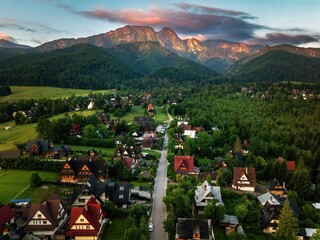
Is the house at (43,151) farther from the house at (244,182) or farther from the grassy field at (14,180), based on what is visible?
the house at (244,182)

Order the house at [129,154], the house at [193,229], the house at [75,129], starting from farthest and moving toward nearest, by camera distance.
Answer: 1. the house at [75,129]
2. the house at [129,154]
3. the house at [193,229]

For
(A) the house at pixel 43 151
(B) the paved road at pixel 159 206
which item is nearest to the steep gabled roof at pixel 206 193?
(B) the paved road at pixel 159 206

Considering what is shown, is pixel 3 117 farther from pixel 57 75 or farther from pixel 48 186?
pixel 57 75

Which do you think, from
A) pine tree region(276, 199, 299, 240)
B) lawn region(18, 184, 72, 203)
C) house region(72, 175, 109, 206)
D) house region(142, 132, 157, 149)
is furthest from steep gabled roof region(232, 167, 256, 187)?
house region(142, 132, 157, 149)

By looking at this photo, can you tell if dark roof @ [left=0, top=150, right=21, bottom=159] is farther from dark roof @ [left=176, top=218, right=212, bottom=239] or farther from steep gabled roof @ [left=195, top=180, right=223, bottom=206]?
dark roof @ [left=176, top=218, right=212, bottom=239]

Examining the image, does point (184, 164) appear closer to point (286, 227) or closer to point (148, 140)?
point (148, 140)

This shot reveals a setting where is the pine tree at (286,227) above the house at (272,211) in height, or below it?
above

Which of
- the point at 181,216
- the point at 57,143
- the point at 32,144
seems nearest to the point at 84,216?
the point at 181,216
